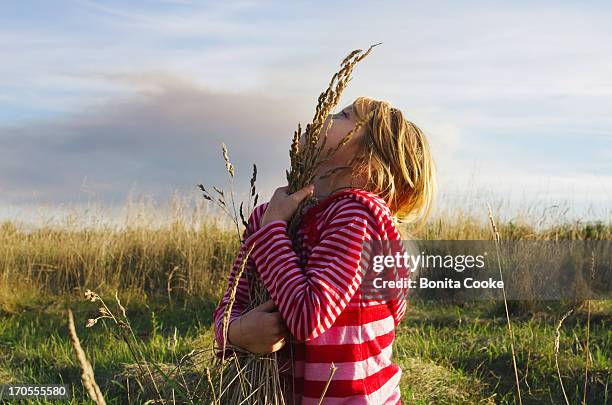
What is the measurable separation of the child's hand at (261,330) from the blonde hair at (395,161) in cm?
47

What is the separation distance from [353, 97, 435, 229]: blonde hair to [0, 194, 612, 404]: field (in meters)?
1.02

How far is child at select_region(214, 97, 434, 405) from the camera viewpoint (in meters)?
1.74

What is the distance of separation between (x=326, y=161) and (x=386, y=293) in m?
0.42

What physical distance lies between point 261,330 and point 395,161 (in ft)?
2.07

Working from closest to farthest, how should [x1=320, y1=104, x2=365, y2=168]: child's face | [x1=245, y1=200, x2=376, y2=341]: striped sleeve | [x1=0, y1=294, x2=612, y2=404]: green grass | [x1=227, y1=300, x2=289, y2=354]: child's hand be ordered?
[x1=245, y1=200, x2=376, y2=341]: striped sleeve, [x1=227, y1=300, x2=289, y2=354]: child's hand, [x1=320, y1=104, x2=365, y2=168]: child's face, [x1=0, y1=294, x2=612, y2=404]: green grass

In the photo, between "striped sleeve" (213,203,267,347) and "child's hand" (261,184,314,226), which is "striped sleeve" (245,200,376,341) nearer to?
"child's hand" (261,184,314,226)

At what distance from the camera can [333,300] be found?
67.7 inches

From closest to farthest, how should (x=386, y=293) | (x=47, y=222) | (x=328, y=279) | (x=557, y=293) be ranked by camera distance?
1. (x=328, y=279)
2. (x=386, y=293)
3. (x=557, y=293)
4. (x=47, y=222)

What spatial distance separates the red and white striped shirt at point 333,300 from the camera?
173 cm

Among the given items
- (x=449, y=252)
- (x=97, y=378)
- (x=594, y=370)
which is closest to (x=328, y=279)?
(x=97, y=378)

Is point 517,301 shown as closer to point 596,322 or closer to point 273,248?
point 596,322

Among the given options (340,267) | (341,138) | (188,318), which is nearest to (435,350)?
(188,318)

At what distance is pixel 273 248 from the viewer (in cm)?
180

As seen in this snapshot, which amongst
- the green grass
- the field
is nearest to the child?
the field
